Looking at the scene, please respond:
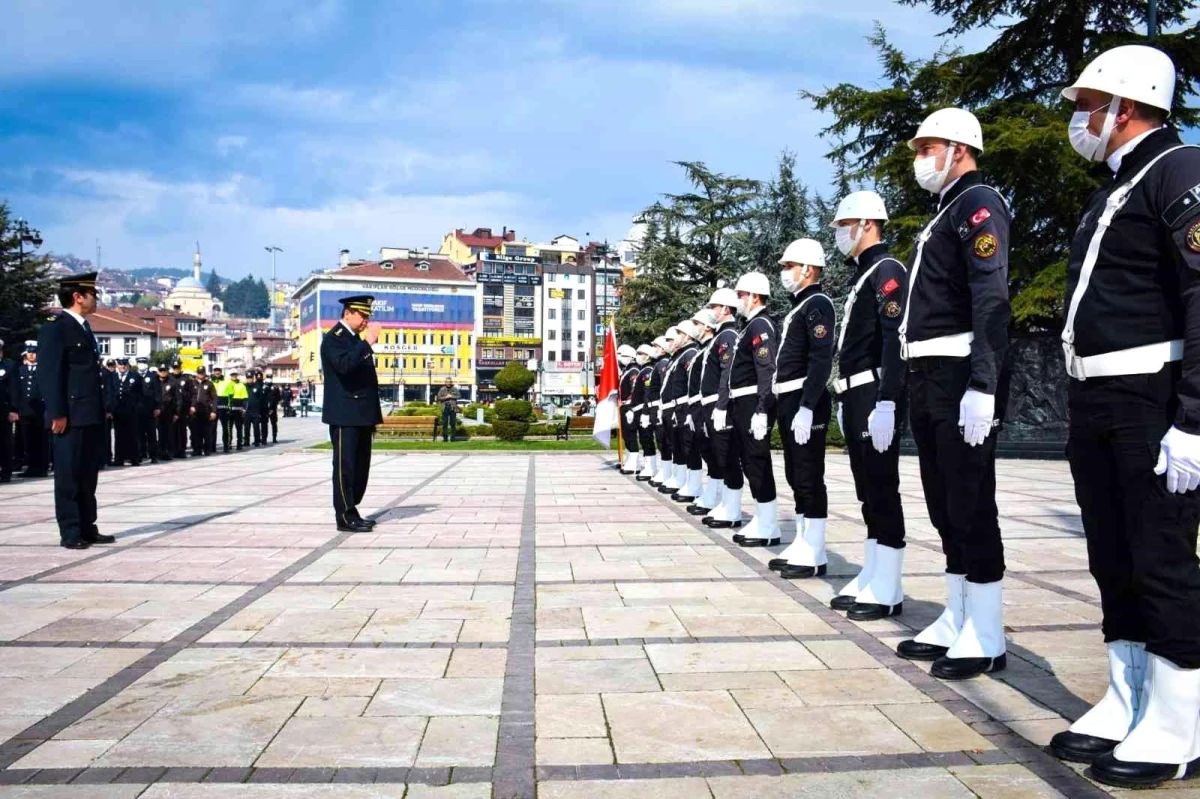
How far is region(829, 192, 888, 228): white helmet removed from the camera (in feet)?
20.4

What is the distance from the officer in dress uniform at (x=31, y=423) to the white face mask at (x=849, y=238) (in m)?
14.1

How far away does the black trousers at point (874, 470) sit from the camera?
5.66m

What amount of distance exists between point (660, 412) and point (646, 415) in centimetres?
183

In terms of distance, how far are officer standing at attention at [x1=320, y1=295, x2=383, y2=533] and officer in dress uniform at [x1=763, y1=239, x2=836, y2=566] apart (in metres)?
4.22

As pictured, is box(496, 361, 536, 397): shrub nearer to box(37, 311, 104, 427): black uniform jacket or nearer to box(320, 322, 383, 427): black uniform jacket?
box(320, 322, 383, 427): black uniform jacket

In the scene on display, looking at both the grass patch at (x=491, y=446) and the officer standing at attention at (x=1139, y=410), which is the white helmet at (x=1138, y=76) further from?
the grass patch at (x=491, y=446)

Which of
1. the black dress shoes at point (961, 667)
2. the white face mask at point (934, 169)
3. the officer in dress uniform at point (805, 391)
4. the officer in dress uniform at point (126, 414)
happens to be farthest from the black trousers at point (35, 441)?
the black dress shoes at point (961, 667)

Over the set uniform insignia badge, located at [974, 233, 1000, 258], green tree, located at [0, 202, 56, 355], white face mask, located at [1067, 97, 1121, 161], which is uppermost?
green tree, located at [0, 202, 56, 355]

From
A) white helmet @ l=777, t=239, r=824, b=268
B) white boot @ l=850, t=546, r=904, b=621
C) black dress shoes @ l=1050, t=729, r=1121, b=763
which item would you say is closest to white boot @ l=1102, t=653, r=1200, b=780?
black dress shoes @ l=1050, t=729, r=1121, b=763

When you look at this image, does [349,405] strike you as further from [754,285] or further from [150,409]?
[150,409]

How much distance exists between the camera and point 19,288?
4319 centimetres

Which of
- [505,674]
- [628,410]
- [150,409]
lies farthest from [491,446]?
[505,674]

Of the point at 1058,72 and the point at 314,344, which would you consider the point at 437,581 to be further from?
the point at 314,344

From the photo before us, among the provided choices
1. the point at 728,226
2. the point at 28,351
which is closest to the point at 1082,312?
the point at 28,351
